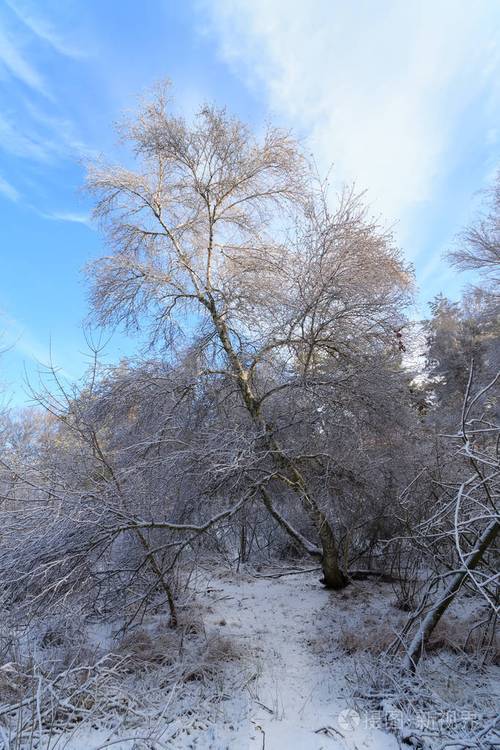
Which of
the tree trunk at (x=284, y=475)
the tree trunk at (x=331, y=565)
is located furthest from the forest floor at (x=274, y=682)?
the tree trunk at (x=284, y=475)

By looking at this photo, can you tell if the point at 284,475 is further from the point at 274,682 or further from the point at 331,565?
the point at 274,682

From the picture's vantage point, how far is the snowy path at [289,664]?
3594mm

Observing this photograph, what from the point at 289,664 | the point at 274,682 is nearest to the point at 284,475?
the point at 289,664

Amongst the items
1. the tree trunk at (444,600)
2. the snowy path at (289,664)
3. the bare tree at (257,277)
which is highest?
the bare tree at (257,277)

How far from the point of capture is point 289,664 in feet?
17.3

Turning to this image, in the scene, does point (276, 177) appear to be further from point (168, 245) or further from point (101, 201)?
point (101, 201)

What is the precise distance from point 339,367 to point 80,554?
506cm

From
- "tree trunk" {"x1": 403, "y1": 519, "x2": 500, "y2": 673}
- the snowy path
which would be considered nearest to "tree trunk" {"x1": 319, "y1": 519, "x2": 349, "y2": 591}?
the snowy path

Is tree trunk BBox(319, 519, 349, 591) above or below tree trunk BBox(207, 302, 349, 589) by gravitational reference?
below

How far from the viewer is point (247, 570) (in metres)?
10.2

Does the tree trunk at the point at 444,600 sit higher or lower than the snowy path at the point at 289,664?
higher

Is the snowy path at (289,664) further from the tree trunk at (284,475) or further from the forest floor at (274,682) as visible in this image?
the tree trunk at (284,475)

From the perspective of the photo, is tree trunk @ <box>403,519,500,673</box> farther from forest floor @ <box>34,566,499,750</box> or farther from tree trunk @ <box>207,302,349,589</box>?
tree trunk @ <box>207,302,349,589</box>

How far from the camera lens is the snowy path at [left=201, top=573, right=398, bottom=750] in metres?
3.59
